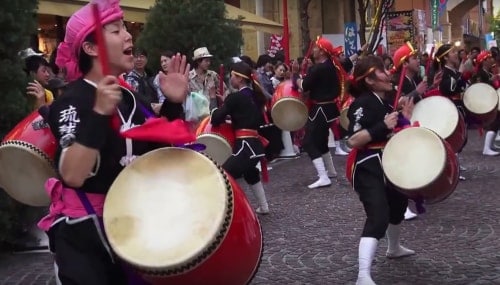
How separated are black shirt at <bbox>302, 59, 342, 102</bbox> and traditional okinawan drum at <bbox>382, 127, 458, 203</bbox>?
387 cm

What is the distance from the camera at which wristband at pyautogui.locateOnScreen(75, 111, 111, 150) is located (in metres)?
2.31

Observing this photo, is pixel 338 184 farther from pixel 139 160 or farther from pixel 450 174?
pixel 139 160

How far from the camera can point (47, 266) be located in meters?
5.30

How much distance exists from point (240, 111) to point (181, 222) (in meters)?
4.26

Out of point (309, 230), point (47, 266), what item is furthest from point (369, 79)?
point (47, 266)

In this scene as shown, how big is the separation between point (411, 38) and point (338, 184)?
1232cm

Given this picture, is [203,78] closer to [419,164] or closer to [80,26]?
[419,164]

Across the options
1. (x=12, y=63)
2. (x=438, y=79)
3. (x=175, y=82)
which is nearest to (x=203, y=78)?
(x=438, y=79)

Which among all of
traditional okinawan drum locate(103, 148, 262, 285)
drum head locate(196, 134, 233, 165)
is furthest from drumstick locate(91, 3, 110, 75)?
drum head locate(196, 134, 233, 165)

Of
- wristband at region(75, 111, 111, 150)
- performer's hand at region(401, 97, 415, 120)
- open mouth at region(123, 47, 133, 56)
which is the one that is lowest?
performer's hand at region(401, 97, 415, 120)

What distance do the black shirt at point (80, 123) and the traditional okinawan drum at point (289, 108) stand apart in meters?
5.87

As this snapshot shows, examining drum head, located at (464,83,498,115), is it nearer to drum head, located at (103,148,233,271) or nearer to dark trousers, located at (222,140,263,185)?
dark trousers, located at (222,140,263,185)

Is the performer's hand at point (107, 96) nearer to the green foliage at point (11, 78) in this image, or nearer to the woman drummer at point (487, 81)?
the green foliage at point (11, 78)

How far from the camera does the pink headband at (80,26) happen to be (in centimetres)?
258
